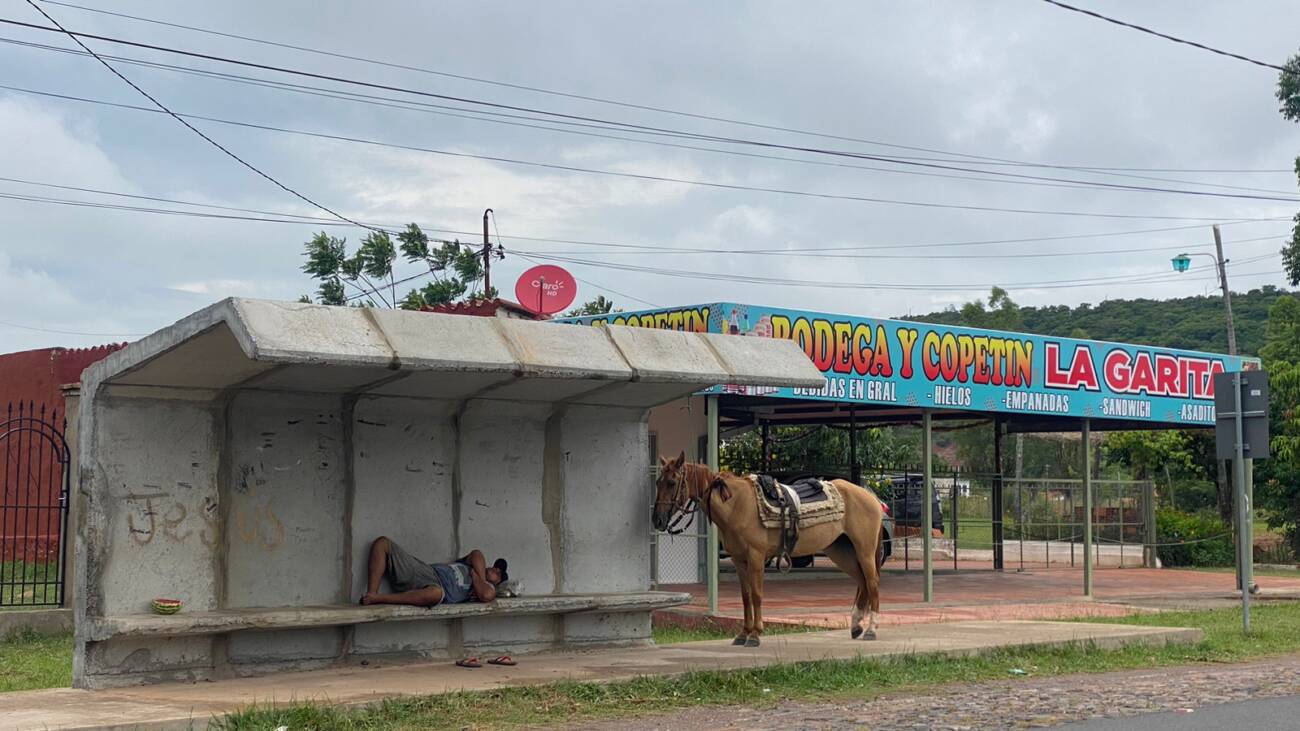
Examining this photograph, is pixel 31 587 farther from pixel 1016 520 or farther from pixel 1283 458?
pixel 1283 458

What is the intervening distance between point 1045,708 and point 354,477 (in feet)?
18.6

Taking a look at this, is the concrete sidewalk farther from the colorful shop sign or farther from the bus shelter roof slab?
the colorful shop sign

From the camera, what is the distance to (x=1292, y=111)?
143 ft

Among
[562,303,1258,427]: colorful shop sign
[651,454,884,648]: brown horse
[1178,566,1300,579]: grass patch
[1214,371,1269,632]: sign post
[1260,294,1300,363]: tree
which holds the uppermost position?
[1260,294,1300,363]: tree

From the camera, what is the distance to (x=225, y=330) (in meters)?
9.05

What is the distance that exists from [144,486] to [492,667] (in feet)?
10.0

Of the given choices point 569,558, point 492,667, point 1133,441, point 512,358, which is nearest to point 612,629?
point 569,558

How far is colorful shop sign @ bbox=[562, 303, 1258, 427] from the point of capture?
54.1ft

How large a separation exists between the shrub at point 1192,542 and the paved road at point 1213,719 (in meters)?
23.6

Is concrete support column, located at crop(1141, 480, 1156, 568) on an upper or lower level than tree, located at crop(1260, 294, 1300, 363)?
lower

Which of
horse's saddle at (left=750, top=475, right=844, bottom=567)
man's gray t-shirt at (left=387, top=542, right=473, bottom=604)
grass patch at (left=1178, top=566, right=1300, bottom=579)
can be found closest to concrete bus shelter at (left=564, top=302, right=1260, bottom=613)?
horse's saddle at (left=750, top=475, right=844, bottom=567)

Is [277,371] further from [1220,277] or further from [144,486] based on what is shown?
[1220,277]

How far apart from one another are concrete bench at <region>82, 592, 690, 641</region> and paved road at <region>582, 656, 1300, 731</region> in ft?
7.58

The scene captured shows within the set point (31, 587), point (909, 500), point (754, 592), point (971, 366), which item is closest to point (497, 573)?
point (754, 592)
